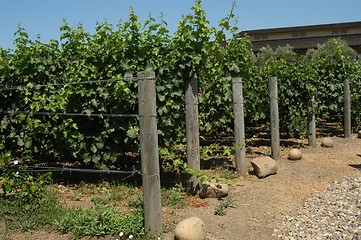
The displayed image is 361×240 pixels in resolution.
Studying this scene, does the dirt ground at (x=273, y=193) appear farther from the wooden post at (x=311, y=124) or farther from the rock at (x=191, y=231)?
the wooden post at (x=311, y=124)

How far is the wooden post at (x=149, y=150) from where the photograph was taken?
3.98 meters

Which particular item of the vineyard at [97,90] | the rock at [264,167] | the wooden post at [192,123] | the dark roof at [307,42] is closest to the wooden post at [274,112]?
the rock at [264,167]

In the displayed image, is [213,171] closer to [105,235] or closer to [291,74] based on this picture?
[105,235]

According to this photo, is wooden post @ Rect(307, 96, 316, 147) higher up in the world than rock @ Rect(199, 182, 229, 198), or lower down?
higher up

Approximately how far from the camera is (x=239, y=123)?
675 centimetres

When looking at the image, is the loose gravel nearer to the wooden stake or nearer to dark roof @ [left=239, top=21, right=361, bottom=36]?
the wooden stake

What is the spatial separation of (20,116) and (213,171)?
3155 mm

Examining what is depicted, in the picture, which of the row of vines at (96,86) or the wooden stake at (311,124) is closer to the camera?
the row of vines at (96,86)

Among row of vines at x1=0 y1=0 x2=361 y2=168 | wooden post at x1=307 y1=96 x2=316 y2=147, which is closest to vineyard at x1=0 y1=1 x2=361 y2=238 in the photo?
row of vines at x1=0 y1=0 x2=361 y2=168

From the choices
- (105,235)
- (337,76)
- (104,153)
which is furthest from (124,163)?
(337,76)

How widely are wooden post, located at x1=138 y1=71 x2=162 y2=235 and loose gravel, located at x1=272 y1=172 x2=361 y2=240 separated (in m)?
1.26

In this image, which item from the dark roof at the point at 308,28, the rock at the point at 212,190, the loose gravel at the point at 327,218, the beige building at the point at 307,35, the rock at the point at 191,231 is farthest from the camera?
the dark roof at the point at 308,28

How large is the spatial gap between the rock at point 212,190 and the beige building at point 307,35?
26.0 meters

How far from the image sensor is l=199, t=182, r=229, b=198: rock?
532 cm
